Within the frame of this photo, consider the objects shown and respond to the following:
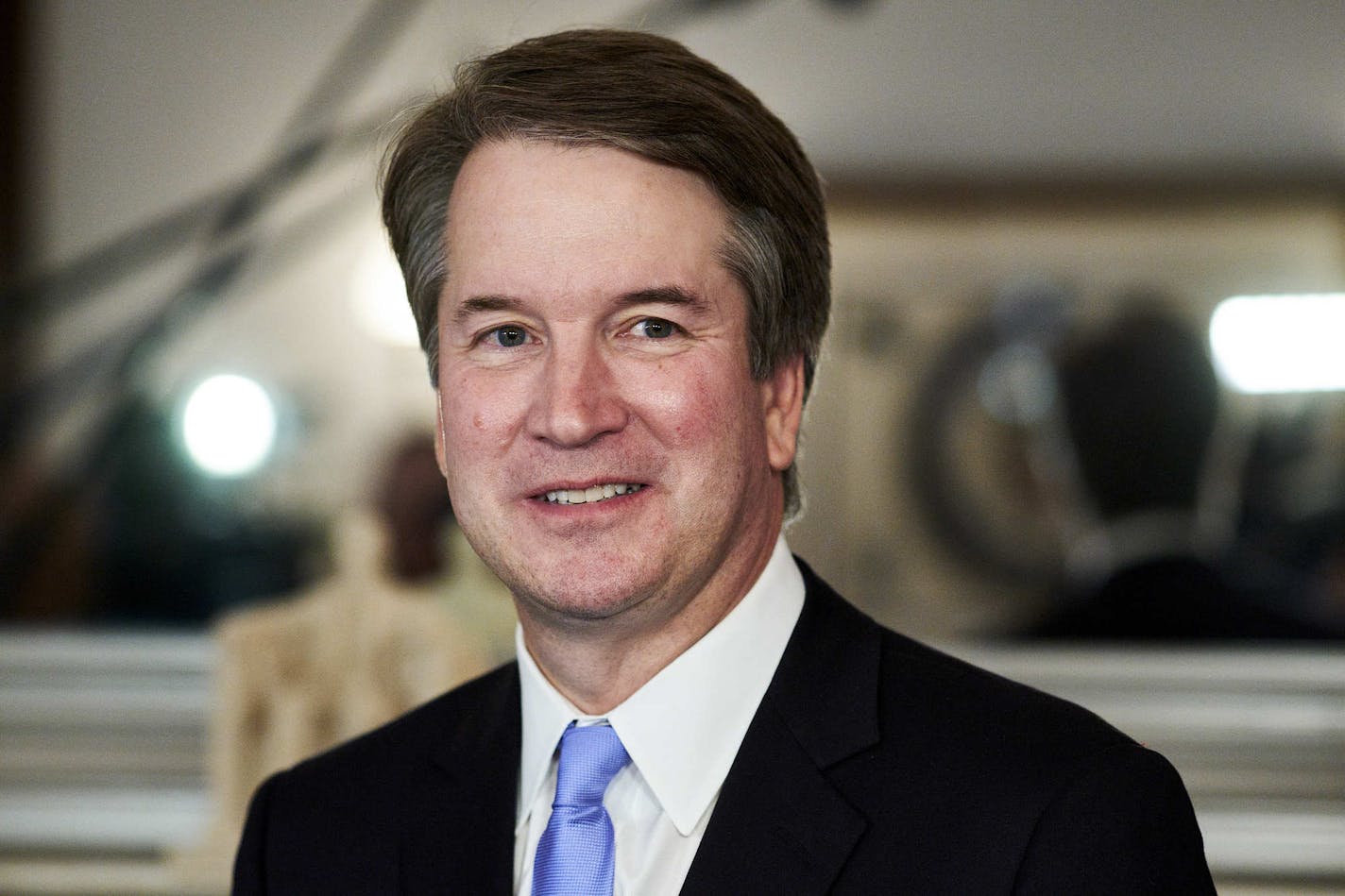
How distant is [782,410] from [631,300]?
21 cm

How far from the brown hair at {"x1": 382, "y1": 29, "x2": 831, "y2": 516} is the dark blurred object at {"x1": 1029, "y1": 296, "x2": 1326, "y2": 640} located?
9.02 feet

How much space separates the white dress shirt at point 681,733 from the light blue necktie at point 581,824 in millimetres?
12

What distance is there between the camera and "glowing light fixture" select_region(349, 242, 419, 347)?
4.18 metres

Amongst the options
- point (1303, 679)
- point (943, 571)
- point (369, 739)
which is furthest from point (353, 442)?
point (369, 739)

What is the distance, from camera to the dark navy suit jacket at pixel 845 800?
1041 mm

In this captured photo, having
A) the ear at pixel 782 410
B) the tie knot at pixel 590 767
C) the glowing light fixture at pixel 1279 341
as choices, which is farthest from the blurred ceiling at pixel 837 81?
the tie knot at pixel 590 767

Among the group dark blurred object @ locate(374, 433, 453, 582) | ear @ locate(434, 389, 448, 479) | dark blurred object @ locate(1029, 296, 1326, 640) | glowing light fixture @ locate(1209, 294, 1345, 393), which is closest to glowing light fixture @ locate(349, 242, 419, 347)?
dark blurred object @ locate(374, 433, 453, 582)

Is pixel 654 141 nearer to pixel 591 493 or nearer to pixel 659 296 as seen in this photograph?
pixel 659 296

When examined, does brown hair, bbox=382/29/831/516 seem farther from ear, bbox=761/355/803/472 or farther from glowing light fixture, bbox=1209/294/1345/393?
glowing light fixture, bbox=1209/294/1345/393

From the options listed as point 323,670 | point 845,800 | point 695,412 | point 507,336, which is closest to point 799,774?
point 845,800

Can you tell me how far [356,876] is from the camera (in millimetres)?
1282

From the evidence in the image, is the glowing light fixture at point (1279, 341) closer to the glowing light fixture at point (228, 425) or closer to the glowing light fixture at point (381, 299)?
the glowing light fixture at point (381, 299)

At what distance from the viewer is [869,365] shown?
4.02 m

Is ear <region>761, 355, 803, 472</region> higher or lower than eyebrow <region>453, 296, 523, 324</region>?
lower
